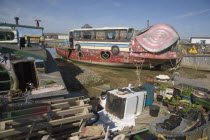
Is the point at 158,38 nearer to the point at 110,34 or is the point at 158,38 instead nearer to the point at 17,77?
the point at 110,34

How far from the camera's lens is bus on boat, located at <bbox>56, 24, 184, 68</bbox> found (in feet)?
53.6

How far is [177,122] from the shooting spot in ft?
19.2

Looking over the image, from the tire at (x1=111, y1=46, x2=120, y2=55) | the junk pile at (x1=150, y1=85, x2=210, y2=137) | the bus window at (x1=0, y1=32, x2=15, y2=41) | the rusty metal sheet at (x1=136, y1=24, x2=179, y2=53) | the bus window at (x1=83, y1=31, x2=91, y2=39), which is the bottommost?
the junk pile at (x1=150, y1=85, x2=210, y2=137)

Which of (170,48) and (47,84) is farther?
(170,48)

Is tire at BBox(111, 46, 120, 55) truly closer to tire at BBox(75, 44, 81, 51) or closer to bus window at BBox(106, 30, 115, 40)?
bus window at BBox(106, 30, 115, 40)

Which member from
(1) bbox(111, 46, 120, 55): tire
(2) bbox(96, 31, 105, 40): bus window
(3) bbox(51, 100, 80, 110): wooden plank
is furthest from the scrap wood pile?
(2) bbox(96, 31, 105, 40): bus window

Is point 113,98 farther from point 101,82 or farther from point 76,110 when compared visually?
point 101,82

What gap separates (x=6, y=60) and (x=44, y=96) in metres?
2.81

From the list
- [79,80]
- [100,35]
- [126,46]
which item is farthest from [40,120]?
[100,35]

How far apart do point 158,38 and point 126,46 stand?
13.7 ft

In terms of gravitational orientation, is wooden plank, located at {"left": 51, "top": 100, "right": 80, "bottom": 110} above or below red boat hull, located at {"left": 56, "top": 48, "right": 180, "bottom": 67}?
below

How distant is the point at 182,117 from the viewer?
666 centimetres

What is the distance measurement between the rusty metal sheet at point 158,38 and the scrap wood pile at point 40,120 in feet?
44.4

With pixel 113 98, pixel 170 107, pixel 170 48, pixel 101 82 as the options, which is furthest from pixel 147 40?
pixel 113 98
